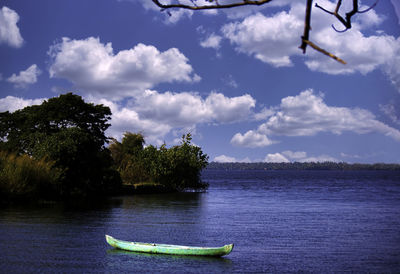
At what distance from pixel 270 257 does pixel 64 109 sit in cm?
5064

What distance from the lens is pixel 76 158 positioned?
58.6 metres

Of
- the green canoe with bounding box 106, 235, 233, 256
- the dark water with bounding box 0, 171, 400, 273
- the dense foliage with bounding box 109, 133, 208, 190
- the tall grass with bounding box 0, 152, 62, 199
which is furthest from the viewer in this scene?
the dense foliage with bounding box 109, 133, 208, 190

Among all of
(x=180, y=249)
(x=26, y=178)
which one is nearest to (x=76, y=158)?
(x=26, y=178)

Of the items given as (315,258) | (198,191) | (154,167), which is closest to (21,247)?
(315,258)

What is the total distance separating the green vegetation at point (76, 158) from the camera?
4959 cm

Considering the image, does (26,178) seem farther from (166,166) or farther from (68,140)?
(166,166)

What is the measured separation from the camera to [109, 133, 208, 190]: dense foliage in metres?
79.7

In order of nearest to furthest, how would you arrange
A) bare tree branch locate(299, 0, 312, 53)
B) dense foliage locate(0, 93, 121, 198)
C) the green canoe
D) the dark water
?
bare tree branch locate(299, 0, 312, 53)
the dark water
the green canoe
dense foliage locate(0, 93, 121, 198)

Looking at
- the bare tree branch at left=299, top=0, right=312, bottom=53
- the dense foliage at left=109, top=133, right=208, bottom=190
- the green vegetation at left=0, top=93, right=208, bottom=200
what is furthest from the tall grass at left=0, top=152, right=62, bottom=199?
the bare tree branch at left=299, top=0, right=312, bottom=53

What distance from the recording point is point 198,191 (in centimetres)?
8719

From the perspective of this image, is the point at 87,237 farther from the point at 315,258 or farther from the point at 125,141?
the point at 125,141

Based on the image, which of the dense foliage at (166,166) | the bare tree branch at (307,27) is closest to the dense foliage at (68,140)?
the dense foliage at (166,166)

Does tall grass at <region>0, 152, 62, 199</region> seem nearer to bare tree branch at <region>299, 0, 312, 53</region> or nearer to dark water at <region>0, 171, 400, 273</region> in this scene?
dark water at <region>0, 171, 400, 273</region>

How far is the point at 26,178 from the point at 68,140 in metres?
11.6
